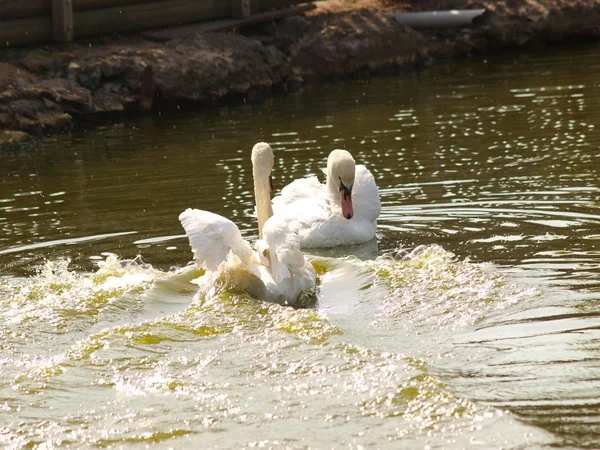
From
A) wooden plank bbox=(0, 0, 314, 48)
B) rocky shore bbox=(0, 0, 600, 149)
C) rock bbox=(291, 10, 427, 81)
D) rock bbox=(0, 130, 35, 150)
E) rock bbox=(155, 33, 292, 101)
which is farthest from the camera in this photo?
rock bbox=(291, 10, 427, 81)

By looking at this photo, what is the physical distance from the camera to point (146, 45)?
1678 cm

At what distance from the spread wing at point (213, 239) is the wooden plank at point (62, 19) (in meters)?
10.2

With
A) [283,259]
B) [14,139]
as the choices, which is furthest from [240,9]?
[283,259]

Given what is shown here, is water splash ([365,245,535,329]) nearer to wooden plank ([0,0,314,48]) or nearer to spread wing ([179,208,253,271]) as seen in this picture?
spread wing ([179,208,253,271])

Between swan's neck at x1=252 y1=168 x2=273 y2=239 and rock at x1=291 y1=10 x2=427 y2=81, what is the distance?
11040mm

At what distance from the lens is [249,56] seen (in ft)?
56.5

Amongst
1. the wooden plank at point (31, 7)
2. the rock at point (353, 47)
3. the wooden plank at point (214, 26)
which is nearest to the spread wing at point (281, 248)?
the wooden plank at point (31, 7)

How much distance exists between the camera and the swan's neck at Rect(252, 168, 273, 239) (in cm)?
741

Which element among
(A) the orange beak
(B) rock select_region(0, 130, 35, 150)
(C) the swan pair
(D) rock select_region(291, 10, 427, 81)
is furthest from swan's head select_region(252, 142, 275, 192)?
(D) rock select_region(291, 10, 427, 81)

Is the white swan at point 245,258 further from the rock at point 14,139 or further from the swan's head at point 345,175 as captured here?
the rock at point 14,139

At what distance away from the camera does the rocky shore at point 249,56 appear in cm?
1504

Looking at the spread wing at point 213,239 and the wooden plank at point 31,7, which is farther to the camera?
the wooden plank at point 31,7

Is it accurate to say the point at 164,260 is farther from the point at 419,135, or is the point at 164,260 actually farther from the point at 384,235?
the point at 419,135

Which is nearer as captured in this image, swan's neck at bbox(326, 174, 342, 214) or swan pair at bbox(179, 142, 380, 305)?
swan pair at bbox(179, 142, 380, 305)
